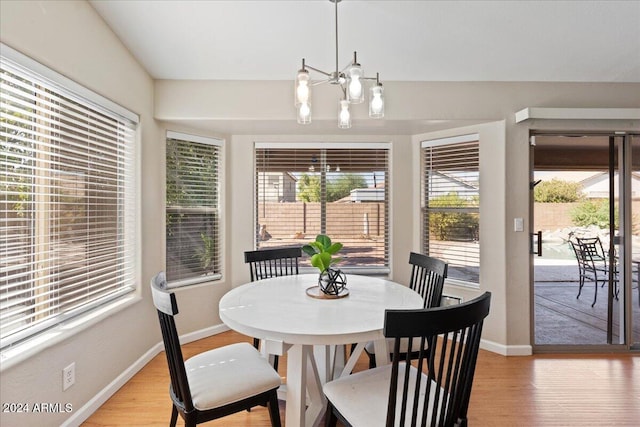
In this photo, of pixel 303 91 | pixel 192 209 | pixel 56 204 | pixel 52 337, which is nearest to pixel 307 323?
pixel 303 91

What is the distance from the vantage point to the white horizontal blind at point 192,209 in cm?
299

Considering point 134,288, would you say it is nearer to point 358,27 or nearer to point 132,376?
point 132,376

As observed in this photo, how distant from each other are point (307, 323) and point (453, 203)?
2248 mm

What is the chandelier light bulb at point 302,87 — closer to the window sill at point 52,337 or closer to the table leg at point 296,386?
the table leg at point 296,386

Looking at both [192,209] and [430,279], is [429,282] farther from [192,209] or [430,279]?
[192,209]

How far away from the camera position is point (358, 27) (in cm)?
209

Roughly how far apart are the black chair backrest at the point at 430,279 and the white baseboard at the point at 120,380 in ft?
6.84

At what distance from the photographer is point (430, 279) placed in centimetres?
219

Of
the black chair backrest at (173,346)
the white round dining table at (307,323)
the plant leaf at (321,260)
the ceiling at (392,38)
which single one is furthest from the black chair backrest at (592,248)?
the black chair backrest at (173,346)

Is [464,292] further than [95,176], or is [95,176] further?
[464,292]

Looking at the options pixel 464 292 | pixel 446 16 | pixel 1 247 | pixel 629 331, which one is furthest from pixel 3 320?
pixel 629 331

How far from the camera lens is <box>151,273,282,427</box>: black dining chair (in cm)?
134

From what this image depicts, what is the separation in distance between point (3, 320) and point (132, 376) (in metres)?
1.21

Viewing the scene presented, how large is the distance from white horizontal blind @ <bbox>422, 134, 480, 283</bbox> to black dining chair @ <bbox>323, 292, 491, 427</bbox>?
185 cm
